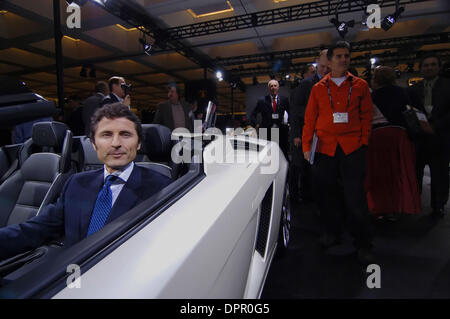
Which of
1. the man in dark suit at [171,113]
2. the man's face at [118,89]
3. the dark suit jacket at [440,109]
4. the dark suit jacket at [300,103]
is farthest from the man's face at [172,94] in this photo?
the dark suit jacket at [440,109]

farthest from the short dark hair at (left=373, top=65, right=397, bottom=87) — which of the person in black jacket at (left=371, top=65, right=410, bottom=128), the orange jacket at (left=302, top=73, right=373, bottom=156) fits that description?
the orange jacket at (left=302, top=73, right=373, bottom=156)

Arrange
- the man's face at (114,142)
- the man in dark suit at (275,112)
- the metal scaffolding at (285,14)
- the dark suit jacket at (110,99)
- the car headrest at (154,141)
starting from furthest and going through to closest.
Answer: the metal scaffolding at (285,14)
the man in dark suit at (275,112)
the dark suit jacket at (110,99)
the car headrest at (154,141)
the man's face at (114,142)

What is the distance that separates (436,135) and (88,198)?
3.26 meters

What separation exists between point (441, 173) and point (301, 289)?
7.29ft

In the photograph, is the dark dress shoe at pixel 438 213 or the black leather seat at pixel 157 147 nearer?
the black leather seat at pixel 157 147

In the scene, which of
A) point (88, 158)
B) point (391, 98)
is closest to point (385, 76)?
point (391, 98)

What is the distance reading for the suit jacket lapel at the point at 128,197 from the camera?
101cm

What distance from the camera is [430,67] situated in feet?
9.69

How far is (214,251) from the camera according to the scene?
0.75 meters

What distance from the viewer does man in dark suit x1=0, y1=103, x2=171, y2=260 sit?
3.40 ft

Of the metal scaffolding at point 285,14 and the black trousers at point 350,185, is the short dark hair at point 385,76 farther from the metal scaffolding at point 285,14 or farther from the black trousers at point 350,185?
the metal scaffolding at point 285,14

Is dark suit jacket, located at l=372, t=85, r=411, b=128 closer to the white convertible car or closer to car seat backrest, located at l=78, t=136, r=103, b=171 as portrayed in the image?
the white convertible car

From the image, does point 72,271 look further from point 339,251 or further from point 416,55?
point 416,55

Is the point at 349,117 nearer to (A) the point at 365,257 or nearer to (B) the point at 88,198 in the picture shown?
(A) the point at 365,257
